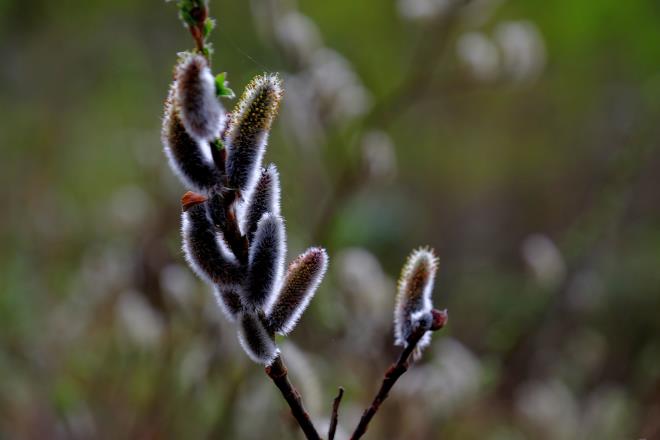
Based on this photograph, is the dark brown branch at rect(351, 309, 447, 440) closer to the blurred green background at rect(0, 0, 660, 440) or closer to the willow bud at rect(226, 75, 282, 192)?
the willow bud at rect(226, 75, 282, 192)

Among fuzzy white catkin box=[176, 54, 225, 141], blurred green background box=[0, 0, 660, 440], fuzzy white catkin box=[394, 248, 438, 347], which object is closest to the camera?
fuzzy white catkin box=[176, 54, 225, 141]

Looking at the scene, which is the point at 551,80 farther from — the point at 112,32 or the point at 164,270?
the point at 164,270

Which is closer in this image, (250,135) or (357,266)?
(250,135)

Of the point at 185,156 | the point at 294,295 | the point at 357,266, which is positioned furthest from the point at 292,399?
the point at 357,266

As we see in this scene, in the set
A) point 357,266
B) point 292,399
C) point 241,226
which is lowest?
point 292,399

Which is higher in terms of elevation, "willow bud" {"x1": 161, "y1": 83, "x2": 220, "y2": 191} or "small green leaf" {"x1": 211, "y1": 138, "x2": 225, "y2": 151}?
"small green leaf" {"x1": 211, "y1": 138, "x2": 225, "y2": 151}

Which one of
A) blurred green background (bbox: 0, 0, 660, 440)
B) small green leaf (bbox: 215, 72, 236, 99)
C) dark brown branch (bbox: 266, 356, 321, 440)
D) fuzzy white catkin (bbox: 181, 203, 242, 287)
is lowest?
dark brown branch (bbox: 266, 356, 321, 440)

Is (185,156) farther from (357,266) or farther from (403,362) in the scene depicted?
(357,266)

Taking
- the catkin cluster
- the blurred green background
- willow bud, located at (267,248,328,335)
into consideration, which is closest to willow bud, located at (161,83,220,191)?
the catkin cluster
